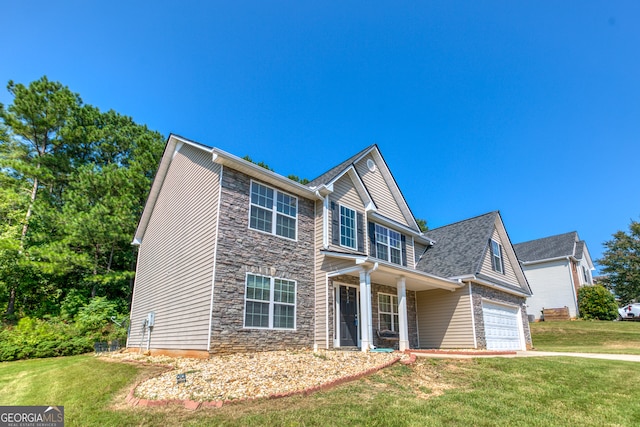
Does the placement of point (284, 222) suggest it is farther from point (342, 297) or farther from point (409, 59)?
point (409, 59)

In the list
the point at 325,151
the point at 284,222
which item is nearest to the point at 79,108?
the point at 325,151

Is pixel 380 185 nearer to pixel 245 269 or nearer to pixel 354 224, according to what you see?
pixel 354 224

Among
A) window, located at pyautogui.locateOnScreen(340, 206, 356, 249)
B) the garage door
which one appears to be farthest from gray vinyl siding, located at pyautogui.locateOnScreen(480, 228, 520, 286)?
window, located at pyautogui.locateOnScreen(340, 206, 356, 249)

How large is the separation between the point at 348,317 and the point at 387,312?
8.97ft

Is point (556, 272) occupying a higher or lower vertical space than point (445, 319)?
higher

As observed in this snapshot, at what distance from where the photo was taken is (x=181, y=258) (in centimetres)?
1245

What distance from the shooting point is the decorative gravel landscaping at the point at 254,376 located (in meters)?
6.11

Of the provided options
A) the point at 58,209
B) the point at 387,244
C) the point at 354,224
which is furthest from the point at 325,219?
the point at 58,209

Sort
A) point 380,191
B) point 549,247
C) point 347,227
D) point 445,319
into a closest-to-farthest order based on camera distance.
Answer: point 347,227
point 445,319
point 380,191
point 549,247

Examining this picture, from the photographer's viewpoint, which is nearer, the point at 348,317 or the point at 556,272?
the point at 348,317

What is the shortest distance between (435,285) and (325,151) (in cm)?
1997

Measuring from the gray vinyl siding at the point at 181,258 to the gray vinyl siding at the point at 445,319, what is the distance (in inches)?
403

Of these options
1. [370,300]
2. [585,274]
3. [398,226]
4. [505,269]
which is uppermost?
[398,226]

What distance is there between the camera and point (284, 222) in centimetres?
1222
